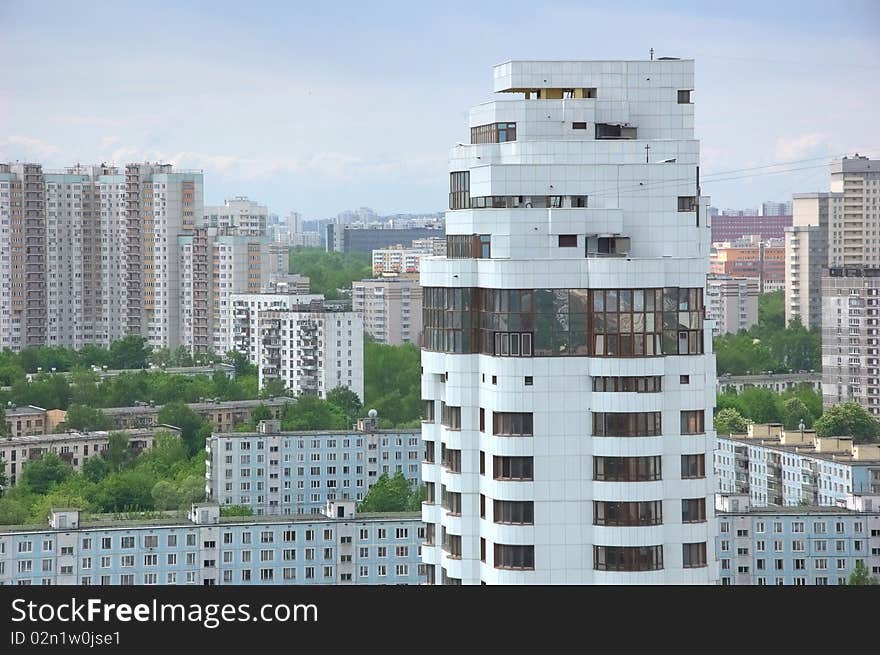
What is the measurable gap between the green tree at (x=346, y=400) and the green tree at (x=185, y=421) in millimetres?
1044

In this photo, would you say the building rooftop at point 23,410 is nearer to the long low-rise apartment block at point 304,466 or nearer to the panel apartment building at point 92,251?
the panel apartment building at point 92,251

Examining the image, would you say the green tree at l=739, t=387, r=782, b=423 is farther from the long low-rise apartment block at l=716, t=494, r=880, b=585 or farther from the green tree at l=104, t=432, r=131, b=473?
the long low-rise apartment block at l=716, t=494, r=880, b=585

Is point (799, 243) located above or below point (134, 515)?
above

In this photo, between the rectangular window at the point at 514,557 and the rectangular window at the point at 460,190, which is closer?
the rectangular window at the point at 514,557

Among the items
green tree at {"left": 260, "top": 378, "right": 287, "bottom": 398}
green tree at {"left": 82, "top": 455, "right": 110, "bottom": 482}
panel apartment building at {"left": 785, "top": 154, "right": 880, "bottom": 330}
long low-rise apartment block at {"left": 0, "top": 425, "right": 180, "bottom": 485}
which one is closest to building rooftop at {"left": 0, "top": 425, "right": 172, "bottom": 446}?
long low-rise apartment block at {"left": 0, "top": 425, "right": 180, "bottom": 485}

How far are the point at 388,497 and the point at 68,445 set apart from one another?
11.4 feet

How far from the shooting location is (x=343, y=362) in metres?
14.2

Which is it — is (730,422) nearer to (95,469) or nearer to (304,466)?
(304,466)

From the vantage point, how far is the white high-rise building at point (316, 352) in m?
14.2

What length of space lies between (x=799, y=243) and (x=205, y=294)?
5.44 m

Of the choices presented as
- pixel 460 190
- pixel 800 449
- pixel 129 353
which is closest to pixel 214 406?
pixel 129 353

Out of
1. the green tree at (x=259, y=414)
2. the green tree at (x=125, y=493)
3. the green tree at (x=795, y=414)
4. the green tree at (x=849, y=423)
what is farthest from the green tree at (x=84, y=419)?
the green tree at (x=849, y=423)
